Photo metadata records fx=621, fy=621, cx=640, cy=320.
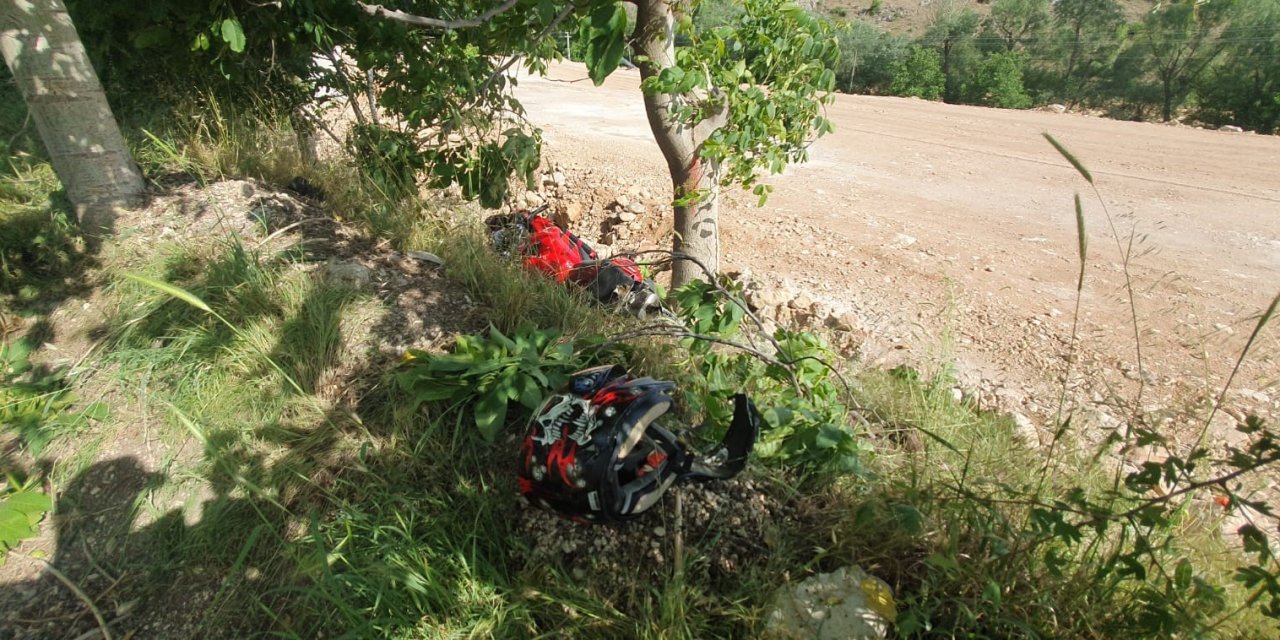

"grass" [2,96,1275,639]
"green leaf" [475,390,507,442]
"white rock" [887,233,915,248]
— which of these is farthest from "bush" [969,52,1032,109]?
"green leaf" [475,390,507,442]

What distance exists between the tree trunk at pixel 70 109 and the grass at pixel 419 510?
1.59 ft

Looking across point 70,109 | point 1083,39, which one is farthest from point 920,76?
point 70,109

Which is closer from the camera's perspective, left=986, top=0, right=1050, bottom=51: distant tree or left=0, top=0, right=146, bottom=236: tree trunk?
left=0, top=0, right=146, bottom=236: tree trunk

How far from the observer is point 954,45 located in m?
29.4

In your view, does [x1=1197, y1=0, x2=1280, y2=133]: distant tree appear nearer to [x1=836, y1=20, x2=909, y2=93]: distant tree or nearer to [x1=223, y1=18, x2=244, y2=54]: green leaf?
[x1=836, y1=20, x2=909, y2=93]: distant tree

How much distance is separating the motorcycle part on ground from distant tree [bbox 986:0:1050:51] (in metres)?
32.7

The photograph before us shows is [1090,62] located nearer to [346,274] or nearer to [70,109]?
[346,274]

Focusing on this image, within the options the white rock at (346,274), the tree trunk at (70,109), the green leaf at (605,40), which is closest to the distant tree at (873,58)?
the white rock at (346,274)

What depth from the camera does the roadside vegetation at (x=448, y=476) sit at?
1.62 meters

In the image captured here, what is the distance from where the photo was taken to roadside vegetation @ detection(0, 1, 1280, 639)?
5.32ft

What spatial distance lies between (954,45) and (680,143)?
105 ft

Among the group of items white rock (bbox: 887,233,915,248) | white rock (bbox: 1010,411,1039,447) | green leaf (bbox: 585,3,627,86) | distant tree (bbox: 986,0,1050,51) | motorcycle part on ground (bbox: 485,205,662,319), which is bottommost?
white rock (bbox: 887,233,915,248)

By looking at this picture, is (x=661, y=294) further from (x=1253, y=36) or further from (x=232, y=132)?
(x=1253, y=36)

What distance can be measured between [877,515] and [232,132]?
13.8 ft
